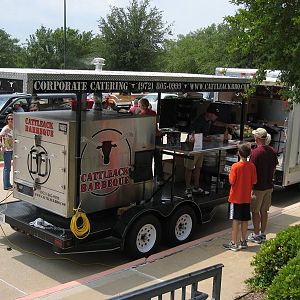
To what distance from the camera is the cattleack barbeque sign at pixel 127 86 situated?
245 inches

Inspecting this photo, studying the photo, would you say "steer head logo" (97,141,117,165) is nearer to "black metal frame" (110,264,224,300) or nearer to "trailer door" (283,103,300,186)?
"black metal frame" (110,264,224,300)

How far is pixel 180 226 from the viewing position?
27.5 feet

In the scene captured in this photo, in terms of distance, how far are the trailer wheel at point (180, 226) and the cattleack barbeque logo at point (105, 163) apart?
94cm

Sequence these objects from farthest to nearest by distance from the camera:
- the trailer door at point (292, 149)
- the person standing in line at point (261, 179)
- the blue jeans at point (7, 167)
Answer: the blue jeans at point (7, 167), the trailer door at point (292, 149), the person standing in line at point (261, 179)

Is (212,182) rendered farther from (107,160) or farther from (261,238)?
(107,160)

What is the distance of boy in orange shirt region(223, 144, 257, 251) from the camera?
750 cm

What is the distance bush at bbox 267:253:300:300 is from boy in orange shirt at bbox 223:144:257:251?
2.80m

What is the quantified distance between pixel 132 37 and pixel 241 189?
3637 cm

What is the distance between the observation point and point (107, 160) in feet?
25.6

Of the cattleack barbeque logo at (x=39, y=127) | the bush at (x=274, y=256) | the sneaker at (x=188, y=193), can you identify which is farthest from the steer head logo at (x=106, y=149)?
the bush at (x=274, y=256)

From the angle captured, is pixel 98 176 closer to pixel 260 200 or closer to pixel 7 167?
pixel 260 200

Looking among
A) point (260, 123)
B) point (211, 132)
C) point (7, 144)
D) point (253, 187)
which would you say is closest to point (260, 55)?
point (253, 187)

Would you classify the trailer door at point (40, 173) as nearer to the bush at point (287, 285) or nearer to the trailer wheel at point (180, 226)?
the trailer wheel at point (180, 226)

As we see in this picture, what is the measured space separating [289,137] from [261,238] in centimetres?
353
